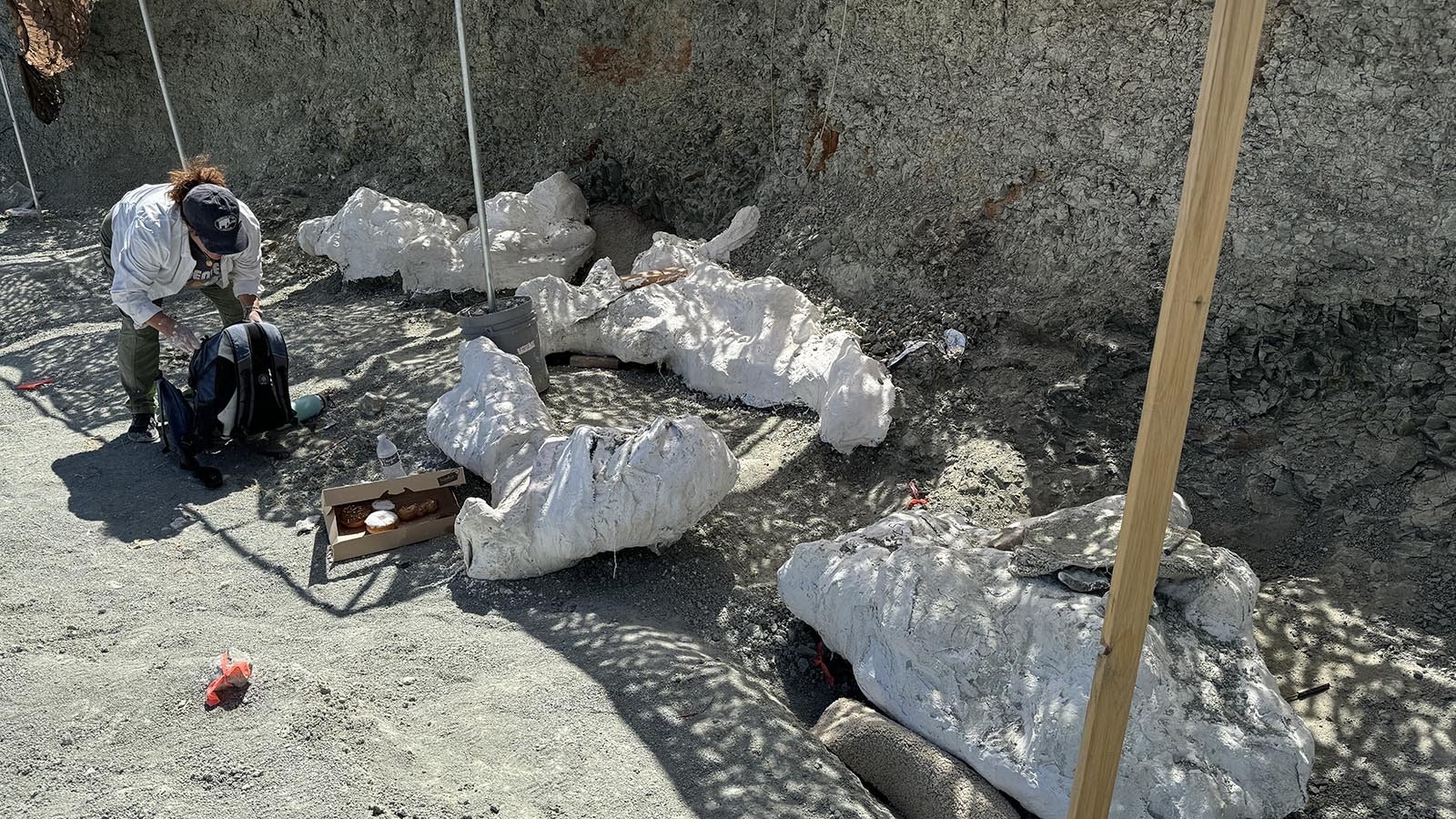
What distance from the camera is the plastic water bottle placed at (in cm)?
451

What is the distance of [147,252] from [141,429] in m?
1.04

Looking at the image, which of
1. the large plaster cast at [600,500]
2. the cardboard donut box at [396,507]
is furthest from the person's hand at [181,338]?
the large plaster cast at [600,500]

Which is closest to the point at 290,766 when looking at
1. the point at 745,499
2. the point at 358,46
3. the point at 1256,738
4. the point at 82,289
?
the point at 745,499

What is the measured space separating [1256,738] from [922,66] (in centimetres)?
447

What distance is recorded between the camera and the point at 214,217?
430 cm

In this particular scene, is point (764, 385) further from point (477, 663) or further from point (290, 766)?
point (290, 766)

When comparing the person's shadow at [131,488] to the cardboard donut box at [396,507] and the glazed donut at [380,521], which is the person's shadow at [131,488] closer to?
the cardboard donut box at [396,507]

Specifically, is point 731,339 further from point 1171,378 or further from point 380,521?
point 1171,378

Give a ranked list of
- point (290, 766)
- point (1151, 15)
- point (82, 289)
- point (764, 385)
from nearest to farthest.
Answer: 1. point (290, 766)
2. point (1151, 15)
3. point (764, 385)
4. point (82, 289)

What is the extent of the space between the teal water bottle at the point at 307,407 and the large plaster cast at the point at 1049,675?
121 inches

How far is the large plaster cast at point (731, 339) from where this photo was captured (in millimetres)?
4824

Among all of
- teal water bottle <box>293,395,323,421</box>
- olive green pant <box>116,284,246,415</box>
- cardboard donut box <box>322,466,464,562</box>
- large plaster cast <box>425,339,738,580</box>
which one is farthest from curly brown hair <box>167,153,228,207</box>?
large plaster cast <box>425,339,738,580</box>

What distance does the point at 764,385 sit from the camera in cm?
534

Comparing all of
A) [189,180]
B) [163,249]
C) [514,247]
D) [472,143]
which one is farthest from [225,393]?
[514,247]
